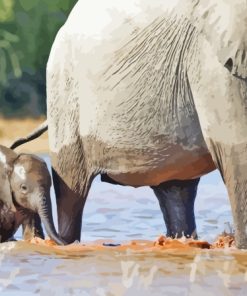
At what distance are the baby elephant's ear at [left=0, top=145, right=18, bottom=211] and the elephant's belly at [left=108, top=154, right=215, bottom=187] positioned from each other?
0.80 meters

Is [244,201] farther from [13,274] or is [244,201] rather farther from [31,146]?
[31,146]

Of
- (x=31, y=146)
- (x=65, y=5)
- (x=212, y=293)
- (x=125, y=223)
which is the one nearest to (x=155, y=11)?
(x=212, y=293)

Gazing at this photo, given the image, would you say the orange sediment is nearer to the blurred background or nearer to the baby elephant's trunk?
the baby elephant's trunk

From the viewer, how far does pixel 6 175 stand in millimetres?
6133

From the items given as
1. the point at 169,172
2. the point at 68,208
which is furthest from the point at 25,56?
the point at 169,172

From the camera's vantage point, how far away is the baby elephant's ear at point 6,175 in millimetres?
6125

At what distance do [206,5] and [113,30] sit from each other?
49 centimetres

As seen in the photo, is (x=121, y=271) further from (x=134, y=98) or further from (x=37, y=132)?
(x=37, y=132)

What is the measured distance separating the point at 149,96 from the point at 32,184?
1.06 m

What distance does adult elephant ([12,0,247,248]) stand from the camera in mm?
4949

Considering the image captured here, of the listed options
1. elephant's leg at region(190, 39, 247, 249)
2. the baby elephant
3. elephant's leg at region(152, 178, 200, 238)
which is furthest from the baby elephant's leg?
elephant's leg at region(190, 39, 247, 249)

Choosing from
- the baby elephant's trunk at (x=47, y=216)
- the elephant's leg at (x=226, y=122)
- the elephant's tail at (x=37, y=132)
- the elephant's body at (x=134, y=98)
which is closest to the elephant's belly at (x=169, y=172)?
the elephant's body at (x=134, y=98)

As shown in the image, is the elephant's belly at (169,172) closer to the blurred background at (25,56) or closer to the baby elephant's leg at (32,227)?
the baby elephant's leg at (32,227)

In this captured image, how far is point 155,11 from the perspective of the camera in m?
5.21
